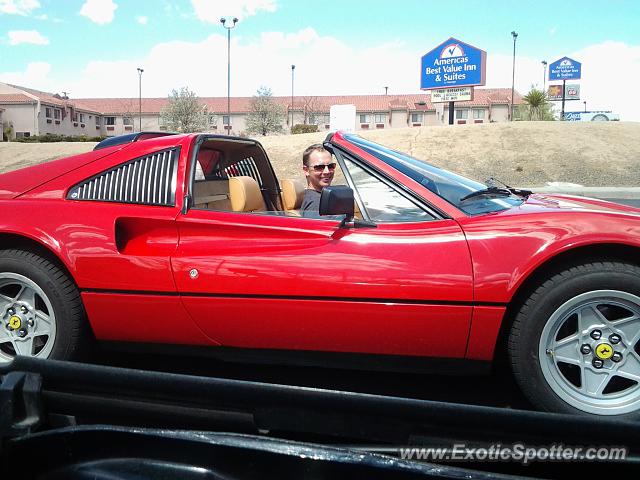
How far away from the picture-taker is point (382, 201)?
113 inches

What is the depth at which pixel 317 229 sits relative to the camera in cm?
271

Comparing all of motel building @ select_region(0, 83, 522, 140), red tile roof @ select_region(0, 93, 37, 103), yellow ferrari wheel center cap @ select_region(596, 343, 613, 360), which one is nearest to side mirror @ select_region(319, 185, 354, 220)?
yellow ferrari wheel center cap @ select_region(596, 343, 613, 360)

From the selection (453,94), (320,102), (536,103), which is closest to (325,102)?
(320,102)

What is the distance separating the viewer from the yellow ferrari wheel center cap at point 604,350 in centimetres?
252

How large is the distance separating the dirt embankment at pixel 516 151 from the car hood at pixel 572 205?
14.5 m

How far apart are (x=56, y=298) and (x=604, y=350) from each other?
2546mm

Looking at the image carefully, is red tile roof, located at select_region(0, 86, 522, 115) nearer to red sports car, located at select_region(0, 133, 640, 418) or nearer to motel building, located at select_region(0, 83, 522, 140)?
motel building, located at select_region(0, 83, 522, 140)

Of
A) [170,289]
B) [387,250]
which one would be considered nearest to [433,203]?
[387,250]

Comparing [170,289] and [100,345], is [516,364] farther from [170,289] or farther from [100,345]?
[100,345]

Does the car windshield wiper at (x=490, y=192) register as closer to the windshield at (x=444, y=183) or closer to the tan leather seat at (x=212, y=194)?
the windshield at (x=444, y=183)

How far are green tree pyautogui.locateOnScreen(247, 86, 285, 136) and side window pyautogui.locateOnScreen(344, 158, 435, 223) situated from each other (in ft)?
181

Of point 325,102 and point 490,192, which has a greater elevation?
point 325,102

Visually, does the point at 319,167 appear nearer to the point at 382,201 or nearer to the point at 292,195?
the point at 292,195

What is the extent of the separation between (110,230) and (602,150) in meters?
22.0
